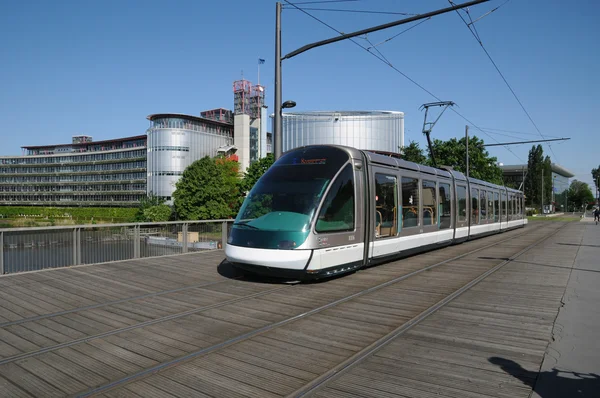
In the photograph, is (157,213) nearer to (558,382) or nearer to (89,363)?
(89,363)

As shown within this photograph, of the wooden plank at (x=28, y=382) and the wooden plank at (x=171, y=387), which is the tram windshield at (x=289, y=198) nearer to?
the wooden plank at (x=171, y=387)

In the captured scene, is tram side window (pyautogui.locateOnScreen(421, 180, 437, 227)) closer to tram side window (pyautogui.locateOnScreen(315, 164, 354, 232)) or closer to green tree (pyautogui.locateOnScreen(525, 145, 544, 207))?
tram side window (pyautogui.locateOnScreen(315, 164, 354, 232))

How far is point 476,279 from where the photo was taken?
9.22 metres

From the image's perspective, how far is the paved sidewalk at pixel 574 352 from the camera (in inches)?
149

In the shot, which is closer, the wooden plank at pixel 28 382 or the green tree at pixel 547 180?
the wooden plank at pixel 28 382

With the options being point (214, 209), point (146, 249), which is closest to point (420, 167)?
point (146, 249)

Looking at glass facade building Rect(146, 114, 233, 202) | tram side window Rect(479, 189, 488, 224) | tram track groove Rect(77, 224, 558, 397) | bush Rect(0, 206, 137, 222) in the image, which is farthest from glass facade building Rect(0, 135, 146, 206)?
tram track groove Rect(77, 224, 558, 397)

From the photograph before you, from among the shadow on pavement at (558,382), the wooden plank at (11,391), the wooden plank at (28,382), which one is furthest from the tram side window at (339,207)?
the wooden plank at (11,391)

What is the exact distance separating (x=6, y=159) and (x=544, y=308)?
144568 mm

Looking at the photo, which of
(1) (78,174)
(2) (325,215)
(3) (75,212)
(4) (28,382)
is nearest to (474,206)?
(2) (325,215)

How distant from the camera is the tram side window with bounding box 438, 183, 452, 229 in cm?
1482

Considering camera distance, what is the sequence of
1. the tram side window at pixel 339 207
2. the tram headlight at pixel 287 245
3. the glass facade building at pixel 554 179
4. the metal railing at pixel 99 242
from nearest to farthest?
1. the tram headlight at pixel 287 245
2. the tram side window at pixel 339 207
3. the metal railing at pixel 99 242
4. the glass facade building at pixel 554 179

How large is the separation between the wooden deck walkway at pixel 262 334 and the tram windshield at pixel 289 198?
3.32 ft

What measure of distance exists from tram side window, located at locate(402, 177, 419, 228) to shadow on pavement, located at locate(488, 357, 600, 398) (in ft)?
24.6
